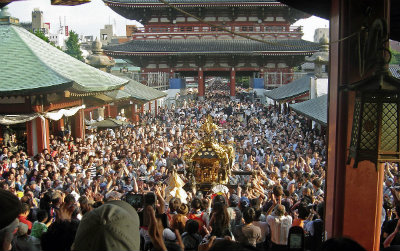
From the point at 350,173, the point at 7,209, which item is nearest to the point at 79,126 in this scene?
the point at 350,173

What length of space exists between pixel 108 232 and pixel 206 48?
3228 cm

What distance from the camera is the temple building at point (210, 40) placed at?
1309 inches

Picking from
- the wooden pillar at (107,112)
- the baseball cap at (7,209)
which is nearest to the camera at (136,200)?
the baseball cap at (7,209)

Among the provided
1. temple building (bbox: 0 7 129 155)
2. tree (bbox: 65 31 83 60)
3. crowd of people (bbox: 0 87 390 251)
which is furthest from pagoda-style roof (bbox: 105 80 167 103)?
tree (bbox: 65 31 83 60)

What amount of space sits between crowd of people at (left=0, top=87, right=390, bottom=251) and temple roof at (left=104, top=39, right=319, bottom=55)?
15.4m

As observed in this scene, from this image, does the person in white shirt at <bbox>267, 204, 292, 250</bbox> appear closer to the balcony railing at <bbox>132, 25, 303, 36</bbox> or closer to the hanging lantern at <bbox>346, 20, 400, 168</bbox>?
the hanging lantern at <bbox>346, 20, 400, 168</bbox>

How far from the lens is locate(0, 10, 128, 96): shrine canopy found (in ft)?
40.9

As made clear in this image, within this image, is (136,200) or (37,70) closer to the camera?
(136,200)

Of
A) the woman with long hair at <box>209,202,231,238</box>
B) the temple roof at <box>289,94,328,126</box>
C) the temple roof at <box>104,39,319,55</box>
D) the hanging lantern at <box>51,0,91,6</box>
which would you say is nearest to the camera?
the woman with long hair at <box>209,202,231,238</box>

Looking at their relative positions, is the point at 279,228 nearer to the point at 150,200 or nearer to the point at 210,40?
the point at 150,200

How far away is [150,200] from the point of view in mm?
5172

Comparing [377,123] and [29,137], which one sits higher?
[377,123]

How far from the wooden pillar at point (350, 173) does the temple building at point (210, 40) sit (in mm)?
28209

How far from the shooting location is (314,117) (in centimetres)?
1509
